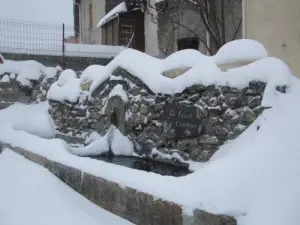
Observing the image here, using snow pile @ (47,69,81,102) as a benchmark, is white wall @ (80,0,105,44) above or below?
above

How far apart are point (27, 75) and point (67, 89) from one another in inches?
192

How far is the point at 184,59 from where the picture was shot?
5.10 metres

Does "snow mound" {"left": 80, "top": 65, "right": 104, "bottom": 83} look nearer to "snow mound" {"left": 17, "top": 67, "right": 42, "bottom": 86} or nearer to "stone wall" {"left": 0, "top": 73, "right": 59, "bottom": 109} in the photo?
"stone wall" {"left": 0, "top": 73, "right": 59, "bottom": 109}

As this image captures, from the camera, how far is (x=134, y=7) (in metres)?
15.7

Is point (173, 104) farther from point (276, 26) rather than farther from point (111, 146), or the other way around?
point (276, 26)

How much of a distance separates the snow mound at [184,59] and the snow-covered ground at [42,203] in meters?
2.22

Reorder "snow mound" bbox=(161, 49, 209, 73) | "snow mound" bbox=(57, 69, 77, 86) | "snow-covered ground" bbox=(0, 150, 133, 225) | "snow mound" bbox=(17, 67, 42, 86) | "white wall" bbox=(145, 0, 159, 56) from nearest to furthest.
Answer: "snow-covered ground" bbox=(0, 150, 133, 225) → "snow mound" bbox=(161, 49, 209, 73) → "snow mound" bbox=(57, 69, 77, 86) → "snow mound" bbox=(17, 67, 42, 86) → "white wall" bbox=(145, 0, 159, 56)

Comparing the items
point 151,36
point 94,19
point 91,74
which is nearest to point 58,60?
point 151,36

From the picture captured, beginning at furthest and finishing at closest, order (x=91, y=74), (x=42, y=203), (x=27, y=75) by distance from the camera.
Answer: (x=27, y=75) < (x=91, y=74) < (x=42, y=203)

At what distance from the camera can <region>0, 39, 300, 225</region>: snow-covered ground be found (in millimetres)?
2174

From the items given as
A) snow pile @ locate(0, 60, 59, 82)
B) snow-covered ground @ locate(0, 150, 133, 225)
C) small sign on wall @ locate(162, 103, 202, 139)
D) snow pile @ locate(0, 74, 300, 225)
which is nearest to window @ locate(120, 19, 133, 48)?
snow pile @ locate(0, 60, 59, 82)

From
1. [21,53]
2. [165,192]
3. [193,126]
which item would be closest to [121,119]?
[193,126]

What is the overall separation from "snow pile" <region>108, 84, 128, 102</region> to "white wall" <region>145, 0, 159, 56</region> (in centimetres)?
898

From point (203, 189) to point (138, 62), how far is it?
Answer: 362 centimetres
